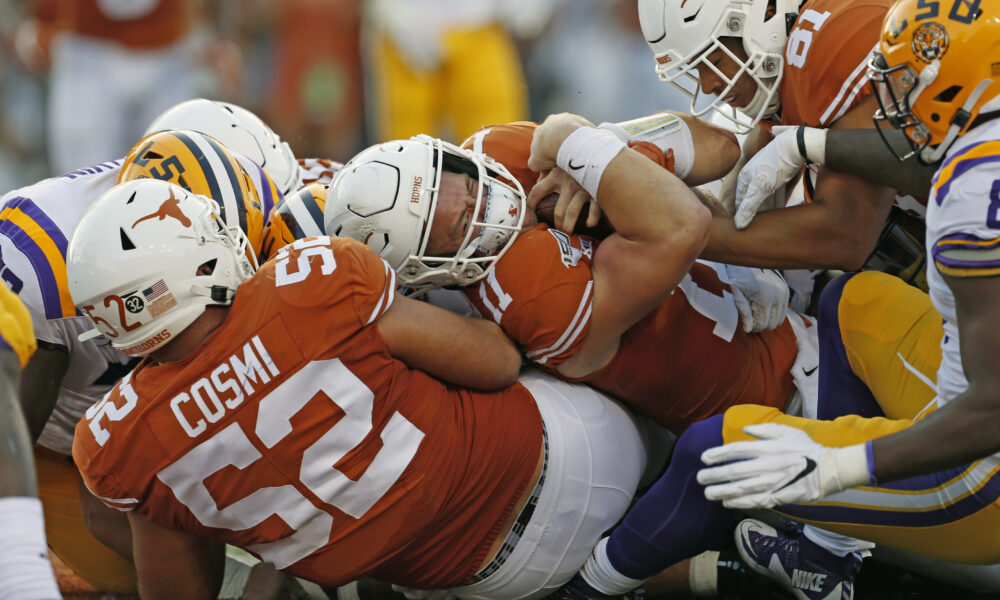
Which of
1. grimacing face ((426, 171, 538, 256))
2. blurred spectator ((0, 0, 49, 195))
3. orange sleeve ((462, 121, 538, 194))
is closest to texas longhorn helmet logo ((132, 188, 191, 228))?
grimacing face ((426, 171, 538, 256))

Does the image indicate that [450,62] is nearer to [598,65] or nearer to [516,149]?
[598,65]

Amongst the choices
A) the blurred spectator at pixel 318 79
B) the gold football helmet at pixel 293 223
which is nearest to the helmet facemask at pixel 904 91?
the gold football helmet at pixel 293 223

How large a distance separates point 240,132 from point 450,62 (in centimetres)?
299

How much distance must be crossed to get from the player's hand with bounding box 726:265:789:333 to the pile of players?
0.01 metres

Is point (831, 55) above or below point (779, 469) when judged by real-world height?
above

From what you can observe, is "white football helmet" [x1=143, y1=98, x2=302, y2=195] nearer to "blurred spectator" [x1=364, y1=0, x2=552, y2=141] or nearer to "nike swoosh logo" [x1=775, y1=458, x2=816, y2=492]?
"nike swoosh logo" [x1=775, y1=458, x2=816, y2=492]

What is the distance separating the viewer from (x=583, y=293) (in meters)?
2.87

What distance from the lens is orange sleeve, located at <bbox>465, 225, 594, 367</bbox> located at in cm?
285

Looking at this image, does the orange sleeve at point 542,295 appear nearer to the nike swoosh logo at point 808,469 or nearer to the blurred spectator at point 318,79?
the nike swoosh logo at point 808,469

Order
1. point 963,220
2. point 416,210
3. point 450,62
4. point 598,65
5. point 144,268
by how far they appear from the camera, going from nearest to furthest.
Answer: point 963,220 < point 144,268 < point 416,210 < point 450,62 < point 598,65

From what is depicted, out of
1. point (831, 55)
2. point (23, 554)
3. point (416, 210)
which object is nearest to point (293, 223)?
point (416, 210)

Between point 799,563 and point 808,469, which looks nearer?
point 808,469

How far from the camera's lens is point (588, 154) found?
2.89m

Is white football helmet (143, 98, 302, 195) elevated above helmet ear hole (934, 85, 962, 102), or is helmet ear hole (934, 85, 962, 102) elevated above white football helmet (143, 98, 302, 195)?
helmet ear hole (934, 85, 962, 102)
